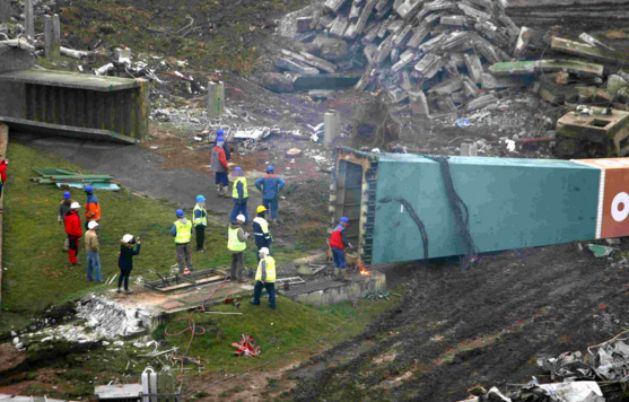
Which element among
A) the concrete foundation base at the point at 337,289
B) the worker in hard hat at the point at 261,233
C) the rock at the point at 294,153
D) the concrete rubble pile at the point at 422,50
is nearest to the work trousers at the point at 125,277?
the worker in hard hat at the point at 261,233

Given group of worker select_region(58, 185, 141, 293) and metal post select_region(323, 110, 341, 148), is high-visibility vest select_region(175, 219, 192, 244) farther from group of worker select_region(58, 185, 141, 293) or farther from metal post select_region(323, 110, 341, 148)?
metal post select_region(323, 110, 341, 148)

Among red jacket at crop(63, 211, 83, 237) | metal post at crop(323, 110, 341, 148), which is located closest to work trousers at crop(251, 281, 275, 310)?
red jacket at crop(63, 211, 83, 237)

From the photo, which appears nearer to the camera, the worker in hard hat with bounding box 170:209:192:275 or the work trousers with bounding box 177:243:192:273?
the worker in hard hat with bounding box 170:209:192:275

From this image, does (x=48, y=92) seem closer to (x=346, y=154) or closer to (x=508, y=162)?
(x=346, y=154)

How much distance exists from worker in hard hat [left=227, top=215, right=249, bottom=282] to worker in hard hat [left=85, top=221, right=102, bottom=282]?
8.90ft

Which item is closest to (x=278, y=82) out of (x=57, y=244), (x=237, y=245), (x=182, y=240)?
(x=57, y=244)

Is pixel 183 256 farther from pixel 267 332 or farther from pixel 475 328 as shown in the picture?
pixel 475 328

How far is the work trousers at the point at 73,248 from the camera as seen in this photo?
21717mm

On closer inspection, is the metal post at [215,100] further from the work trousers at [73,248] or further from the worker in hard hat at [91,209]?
the work trousers at [73,248]

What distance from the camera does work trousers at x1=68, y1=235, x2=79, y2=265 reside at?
2172cm

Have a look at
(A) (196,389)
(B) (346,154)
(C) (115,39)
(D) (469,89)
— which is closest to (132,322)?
(A) (196,389)

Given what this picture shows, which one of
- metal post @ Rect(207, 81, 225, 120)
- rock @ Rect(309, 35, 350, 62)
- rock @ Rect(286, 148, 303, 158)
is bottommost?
rock @ Rect(286, 148, 303, 158)

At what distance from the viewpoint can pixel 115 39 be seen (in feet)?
128

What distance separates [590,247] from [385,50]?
47.9 ft
